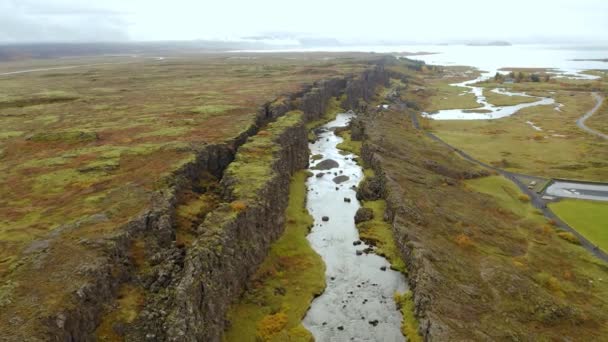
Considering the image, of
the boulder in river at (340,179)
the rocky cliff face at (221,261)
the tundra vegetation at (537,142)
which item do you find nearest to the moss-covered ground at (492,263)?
the boulder in river at (340,179)

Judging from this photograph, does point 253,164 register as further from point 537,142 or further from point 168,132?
point 537,142

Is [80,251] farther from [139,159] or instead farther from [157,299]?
[139,159]

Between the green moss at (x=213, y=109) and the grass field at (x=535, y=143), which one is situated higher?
the green moss at (x=213, y=109)

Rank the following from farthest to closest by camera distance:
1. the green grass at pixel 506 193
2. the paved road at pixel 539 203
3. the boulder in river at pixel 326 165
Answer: the boulder in river at pixel 326 165, the green grass at pixel 506 193, the paved road at pixel 539 203

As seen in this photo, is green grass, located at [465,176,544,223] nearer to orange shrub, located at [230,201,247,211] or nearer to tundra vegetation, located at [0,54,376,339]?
tundra vegetation, located at [0,54,376,339]

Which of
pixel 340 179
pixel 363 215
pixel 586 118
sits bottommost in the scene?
pixel 340 179

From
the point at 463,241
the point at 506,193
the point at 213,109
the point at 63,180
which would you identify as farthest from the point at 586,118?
the point at 63,180

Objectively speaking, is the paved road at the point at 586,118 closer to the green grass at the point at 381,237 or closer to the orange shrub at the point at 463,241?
the orange shrub at the point at 463,241
